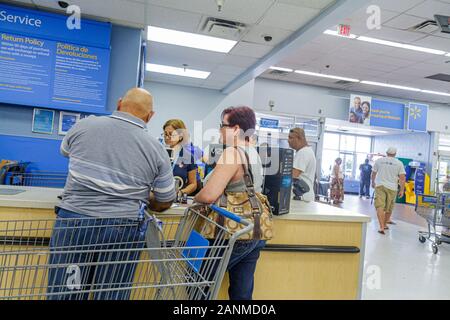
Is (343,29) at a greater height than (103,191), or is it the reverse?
(343,29)

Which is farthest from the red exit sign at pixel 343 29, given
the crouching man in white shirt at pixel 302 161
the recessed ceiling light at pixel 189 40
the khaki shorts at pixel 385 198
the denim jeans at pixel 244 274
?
the denim jeans at pixel 244 274

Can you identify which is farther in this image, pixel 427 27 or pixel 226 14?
pixel 427 27

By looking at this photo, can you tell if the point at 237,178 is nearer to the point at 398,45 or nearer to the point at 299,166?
the point at 299,166

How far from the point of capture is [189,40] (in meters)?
5.64

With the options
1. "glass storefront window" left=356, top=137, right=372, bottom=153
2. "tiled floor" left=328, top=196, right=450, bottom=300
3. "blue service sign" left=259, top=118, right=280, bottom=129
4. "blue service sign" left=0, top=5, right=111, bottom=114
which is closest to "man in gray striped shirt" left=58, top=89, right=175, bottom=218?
"tiled floor" left=328, top=196, right=450, bottom=300

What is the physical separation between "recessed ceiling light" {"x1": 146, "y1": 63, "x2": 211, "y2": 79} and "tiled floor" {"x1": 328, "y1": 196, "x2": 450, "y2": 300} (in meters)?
4.96

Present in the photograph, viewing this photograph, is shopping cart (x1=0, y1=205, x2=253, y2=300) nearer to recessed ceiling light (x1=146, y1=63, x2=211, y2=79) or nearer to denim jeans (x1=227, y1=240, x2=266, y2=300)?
denim jeans (x1=227, y1=240, x2=266, y2=300)

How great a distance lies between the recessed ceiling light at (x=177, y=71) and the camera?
24.8 feet

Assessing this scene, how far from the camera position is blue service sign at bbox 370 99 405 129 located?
9648 millimetres

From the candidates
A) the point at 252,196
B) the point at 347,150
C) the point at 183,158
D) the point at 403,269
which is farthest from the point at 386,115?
the point at 252,196

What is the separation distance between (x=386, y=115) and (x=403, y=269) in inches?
253

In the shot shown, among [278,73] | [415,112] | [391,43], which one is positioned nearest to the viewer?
[391,43]

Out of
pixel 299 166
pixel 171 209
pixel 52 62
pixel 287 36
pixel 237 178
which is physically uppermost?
pixel 287 36
